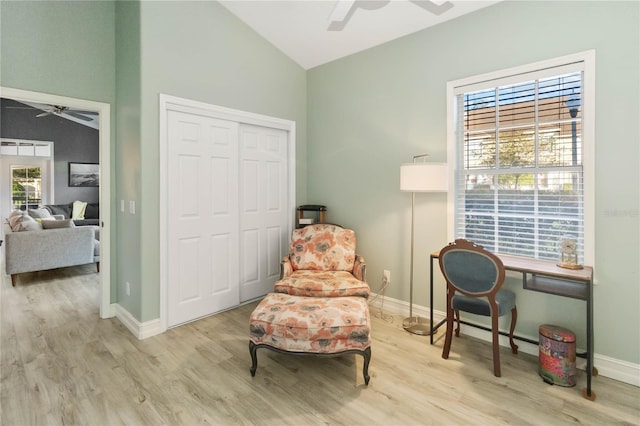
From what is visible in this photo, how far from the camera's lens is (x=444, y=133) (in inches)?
118

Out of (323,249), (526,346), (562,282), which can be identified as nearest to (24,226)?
(323,249)

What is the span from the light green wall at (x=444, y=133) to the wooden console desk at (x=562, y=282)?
0.21 metres

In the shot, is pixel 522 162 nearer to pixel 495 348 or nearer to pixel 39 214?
pixel 495 348

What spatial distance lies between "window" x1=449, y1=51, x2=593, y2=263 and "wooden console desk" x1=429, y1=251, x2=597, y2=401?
23 cm

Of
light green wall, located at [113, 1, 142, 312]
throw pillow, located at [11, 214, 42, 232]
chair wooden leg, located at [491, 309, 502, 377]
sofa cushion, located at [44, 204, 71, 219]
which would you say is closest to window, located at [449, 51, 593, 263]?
chair wooden leg, located at [491, 309, 502, 377]

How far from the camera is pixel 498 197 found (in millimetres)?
2775

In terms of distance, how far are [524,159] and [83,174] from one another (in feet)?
31.2

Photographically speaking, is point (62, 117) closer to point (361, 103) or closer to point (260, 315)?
point (361, 103)

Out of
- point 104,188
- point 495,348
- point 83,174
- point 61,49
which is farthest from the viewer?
point 83,174

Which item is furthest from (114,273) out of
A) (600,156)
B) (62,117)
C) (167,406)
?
(62,117)

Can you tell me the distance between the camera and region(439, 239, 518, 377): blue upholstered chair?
2.21m

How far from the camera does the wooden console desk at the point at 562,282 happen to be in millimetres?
2016

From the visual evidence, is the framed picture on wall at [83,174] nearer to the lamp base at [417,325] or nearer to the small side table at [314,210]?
the small side table at [314,210]

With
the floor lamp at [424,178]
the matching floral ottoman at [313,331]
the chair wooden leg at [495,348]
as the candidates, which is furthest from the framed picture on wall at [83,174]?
the chair wooden leg at [495,348]
